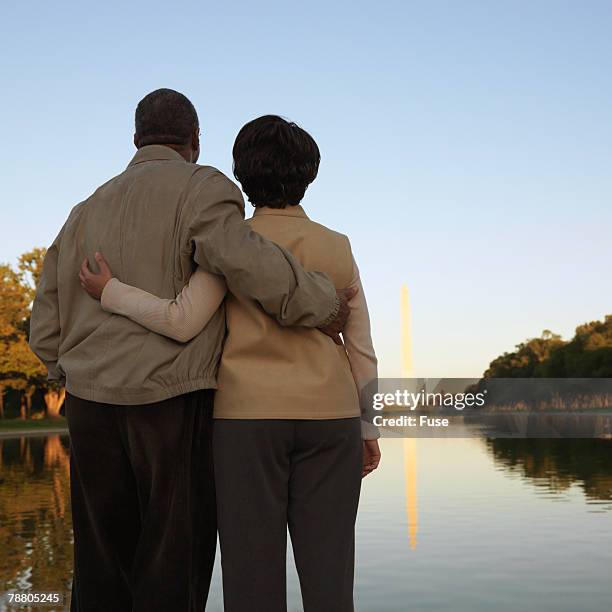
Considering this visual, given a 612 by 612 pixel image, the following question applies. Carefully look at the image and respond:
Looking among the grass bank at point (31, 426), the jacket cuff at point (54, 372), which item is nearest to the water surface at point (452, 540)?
the jacket cuff at point (54, 372)

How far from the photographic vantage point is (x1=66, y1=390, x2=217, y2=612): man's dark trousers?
284cm

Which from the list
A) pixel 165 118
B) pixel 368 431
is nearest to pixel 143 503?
pixel 368 431

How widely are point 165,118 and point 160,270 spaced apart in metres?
0.54

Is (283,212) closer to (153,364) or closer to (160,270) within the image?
Answer: (160,270)

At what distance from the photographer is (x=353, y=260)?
3.11 m

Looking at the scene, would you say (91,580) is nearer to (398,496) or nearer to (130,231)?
(130,231)

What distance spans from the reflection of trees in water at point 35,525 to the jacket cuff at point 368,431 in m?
6.47

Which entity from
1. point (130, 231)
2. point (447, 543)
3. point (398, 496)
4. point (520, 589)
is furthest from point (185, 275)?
point (398, 496)

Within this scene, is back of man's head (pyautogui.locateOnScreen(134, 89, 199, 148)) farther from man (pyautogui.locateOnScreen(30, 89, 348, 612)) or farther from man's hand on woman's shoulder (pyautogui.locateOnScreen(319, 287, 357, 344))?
man's hand on woman's shoulder (pyautogui.locateOnScreen(319, 287, 357, 344))

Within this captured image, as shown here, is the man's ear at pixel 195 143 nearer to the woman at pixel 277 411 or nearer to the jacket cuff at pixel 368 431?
the woman at pixel 277 411

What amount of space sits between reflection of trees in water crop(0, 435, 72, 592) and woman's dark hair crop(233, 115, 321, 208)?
674cm

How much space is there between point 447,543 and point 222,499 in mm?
11106

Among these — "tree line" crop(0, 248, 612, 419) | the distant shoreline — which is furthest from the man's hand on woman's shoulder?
the distant shoreline

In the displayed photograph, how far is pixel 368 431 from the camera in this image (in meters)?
3.11
